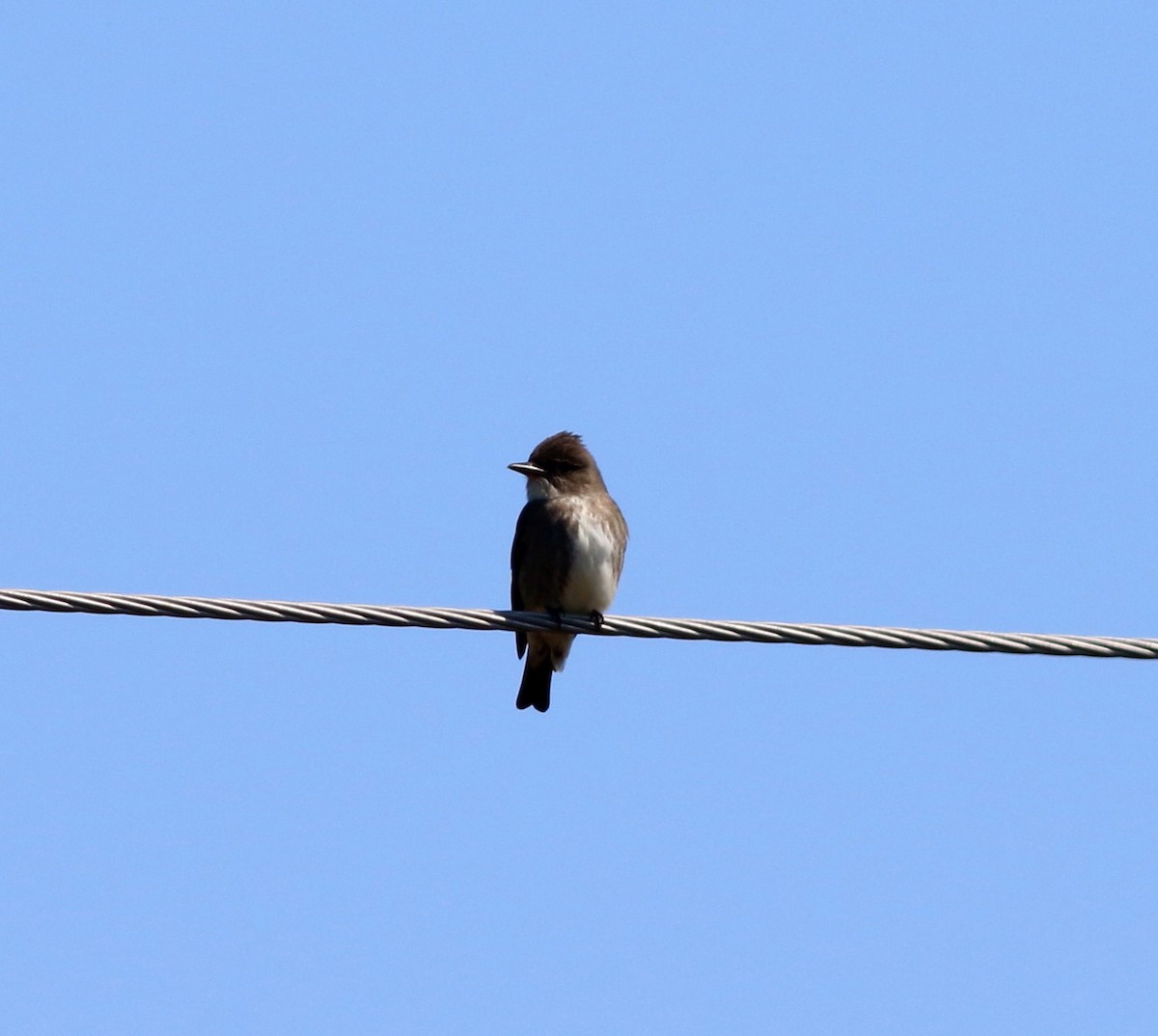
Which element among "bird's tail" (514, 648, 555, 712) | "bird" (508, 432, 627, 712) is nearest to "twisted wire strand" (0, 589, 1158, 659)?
"bird" (508, 432, 627, 712)

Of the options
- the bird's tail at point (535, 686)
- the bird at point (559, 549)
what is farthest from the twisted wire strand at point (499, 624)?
the bird's tail at point (535, 686)

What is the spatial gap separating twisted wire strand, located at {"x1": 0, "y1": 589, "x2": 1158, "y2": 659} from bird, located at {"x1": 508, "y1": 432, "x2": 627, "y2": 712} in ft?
8.63

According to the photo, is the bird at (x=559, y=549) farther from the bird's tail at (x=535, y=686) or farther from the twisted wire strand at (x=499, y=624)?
the twisted wire strand at (x=499, y=624)

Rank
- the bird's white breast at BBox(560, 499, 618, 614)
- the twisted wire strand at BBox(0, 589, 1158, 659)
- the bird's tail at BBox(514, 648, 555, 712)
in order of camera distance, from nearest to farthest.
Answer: the twisted wire strand at BBox(0, 589, 1158, 659) → the bird's white breast at BBox(560, 499, 618, 614) → the bird's tail at BBox(514, 648, 555, 712)

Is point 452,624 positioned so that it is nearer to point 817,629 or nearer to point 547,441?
point 817,629

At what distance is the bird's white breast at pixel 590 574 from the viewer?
989 centimetres

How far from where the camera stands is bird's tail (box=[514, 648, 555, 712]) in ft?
35.0

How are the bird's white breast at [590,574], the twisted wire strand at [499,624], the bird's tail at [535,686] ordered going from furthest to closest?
the bird's tail at [535,686] < the bird's white breast at [590,574] < the twisted wire strand at [499,624]

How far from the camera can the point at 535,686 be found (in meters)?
10.7

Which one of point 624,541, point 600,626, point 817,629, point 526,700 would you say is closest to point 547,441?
point 624,541

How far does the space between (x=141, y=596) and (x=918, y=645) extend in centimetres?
283

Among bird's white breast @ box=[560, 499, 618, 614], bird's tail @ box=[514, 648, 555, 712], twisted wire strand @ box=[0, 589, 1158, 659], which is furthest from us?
bird's tail @ box=[514, 648, 555, 712]

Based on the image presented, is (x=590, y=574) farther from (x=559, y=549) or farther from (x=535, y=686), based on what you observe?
(x=535, y=686)

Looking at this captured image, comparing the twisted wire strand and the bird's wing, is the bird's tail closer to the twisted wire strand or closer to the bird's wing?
the bird's wing
